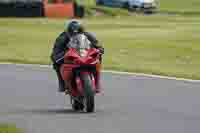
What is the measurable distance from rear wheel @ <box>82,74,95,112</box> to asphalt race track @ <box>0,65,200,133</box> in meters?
0.17

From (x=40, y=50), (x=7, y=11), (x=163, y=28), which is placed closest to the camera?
(x=40, y=50)

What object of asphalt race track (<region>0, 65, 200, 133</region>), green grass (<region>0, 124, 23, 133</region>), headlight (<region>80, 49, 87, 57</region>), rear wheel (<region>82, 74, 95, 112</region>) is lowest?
asphalt race track (<region>0, 65, 200, 133</region>)

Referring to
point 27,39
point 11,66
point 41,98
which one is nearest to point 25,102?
point 41,98

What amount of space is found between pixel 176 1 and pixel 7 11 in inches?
1233

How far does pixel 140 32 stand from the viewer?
37.8 meters

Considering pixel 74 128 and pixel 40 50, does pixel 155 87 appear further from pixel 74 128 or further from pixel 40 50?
pixel 40 50

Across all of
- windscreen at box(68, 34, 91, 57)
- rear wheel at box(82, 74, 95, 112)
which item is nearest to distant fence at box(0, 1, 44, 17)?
windscreen at box(68, 34, 91, 57)

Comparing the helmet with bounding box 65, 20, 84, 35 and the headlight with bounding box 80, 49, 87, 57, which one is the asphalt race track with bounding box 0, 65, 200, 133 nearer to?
the headlight with bounding box 80, 49, 87, 57

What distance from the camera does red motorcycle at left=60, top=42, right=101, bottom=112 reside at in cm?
1366

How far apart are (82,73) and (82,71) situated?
0.14 feet

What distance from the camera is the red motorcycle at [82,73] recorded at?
1366 centimetres

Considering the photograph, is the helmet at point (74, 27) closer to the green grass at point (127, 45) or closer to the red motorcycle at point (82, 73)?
the red motorcycle at point (82, 73)

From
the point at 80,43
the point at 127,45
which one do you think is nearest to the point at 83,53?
the point at 80,43

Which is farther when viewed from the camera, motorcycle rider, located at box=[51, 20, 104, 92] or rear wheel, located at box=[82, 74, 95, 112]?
motorcycle rider, located at box=[51, 20, 104, 92]
